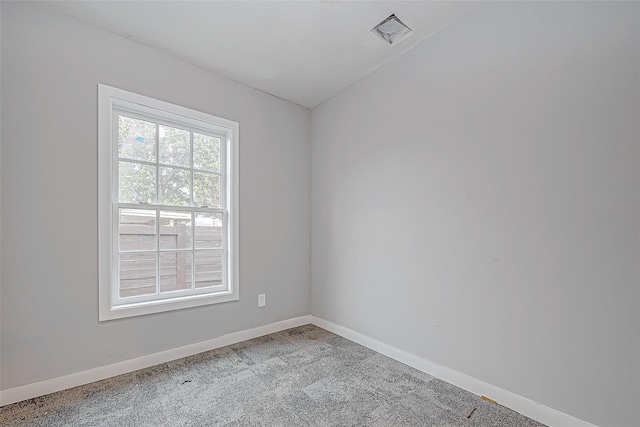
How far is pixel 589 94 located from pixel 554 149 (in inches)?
11.6

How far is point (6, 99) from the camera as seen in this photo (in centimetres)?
173

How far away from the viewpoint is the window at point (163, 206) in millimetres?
2078

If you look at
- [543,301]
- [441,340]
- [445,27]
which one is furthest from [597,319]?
[445,27]

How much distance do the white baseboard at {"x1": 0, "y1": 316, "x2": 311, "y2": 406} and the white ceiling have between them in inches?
94.7

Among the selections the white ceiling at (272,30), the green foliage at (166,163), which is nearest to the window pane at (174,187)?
the green foliage at (166,163)

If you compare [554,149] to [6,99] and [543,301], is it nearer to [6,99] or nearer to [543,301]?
[543,301]

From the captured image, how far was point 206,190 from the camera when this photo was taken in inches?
105

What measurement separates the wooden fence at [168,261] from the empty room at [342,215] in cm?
2

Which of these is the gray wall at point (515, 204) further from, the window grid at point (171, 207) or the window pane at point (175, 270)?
the window pane at point (175, 270)

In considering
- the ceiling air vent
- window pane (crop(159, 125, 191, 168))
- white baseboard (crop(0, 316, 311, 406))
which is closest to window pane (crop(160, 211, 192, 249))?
window pane (crop(159, 125, 191, 168))

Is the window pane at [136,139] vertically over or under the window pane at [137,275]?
over

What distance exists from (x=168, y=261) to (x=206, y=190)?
702mm

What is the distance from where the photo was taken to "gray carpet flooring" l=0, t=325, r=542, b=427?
1.59m

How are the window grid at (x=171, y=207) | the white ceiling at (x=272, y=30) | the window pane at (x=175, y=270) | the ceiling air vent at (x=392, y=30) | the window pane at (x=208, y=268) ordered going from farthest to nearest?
the window pane at (x=208, y=268), the window pane at (x=175, y=270), the window grid at (x=171, y=207), the ceiling air vent at (x=392, y=30), the white ceiling at (x=272, y=30)
